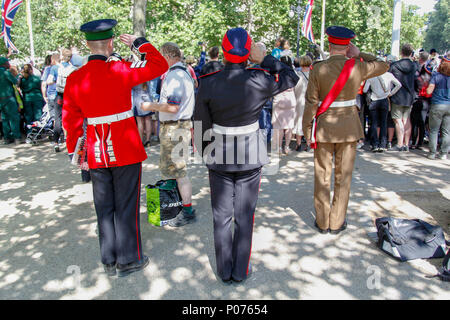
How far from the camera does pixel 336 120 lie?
4422 millimetres

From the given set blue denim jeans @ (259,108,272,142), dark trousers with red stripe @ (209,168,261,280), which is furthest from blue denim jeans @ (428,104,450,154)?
dark trousers with red stripe @ (209,168,261,280)

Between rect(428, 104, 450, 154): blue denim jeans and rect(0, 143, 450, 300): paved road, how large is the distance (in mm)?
1144

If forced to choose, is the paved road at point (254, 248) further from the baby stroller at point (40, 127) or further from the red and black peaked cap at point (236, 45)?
the baby stroller at point (40, 127)

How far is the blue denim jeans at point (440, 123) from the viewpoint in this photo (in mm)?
7918

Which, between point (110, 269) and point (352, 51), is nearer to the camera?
point (110, 269)

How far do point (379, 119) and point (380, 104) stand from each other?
366 millimetres

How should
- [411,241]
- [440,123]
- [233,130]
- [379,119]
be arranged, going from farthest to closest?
[379,119] < [440,123] < [411,241] < [233,130]

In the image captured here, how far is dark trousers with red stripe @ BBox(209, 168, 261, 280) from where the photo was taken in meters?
3.59

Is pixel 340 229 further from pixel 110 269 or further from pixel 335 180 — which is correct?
pixel 110 269

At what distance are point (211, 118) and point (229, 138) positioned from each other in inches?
9.4

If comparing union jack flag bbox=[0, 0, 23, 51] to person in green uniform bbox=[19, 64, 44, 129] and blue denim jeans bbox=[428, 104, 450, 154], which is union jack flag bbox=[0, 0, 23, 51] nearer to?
person in green uniform bbox=[19, 64, 44, 129]

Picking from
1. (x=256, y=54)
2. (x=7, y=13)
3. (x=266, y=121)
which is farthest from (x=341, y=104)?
(x=7, y=13)

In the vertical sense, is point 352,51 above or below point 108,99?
above

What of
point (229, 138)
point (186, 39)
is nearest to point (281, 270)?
point (229, 138)
